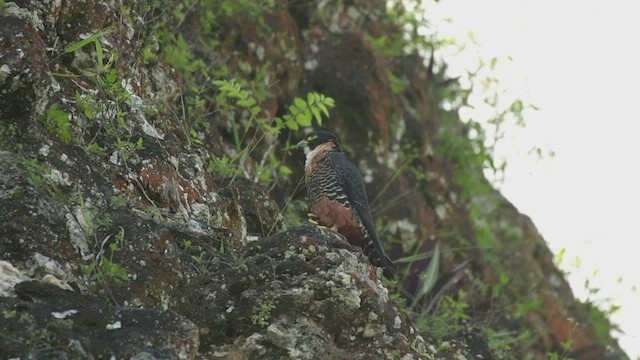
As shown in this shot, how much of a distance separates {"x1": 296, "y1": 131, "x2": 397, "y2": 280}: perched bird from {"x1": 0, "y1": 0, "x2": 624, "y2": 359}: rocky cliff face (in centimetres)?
41

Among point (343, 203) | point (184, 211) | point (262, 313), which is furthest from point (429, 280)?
point (262, 313)

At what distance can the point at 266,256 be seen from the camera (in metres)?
4.32

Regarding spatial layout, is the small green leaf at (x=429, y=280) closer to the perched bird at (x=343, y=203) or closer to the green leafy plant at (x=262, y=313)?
the perched bird at (x=343, y=203)

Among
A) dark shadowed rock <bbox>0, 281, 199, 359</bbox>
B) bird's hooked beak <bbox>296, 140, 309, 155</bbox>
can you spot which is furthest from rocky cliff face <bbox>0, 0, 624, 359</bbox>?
bird's hooked beak <bbox>296, 140, 309, 155</bbox>

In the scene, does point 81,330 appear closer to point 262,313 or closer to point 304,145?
point 262,313

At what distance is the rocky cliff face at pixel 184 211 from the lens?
3873 millimetres

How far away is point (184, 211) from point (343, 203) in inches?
71.1

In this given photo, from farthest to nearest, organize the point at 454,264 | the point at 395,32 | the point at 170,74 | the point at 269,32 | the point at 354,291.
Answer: the point at 395,32, the point at 454,264, the point at 269,32, the point at 170,74, the point at 354,291

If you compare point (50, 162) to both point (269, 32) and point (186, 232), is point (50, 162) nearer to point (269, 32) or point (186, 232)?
point (186, 232)

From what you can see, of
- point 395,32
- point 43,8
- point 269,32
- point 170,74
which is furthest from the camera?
point 395,32

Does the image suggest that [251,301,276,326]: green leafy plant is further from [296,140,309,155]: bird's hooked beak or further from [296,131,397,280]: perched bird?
[296,140,309,155]: bird's hooked beak

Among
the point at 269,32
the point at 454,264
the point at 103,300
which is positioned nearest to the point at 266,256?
the point at 103,300

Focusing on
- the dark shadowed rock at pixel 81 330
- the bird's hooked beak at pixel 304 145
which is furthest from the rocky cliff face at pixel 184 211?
the bird's hooked beak at pixel 304 145

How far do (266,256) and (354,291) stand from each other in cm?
40
